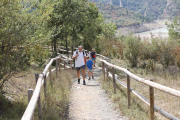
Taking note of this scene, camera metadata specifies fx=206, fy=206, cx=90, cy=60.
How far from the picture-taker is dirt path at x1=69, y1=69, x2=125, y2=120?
551cm

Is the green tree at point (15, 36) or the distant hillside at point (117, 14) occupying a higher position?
A: the distant hillside at point (117, 14)

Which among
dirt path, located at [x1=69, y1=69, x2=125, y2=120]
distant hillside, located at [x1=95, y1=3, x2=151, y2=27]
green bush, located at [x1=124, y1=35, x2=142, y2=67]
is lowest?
dirt path, located at [x1=69, y1=69, x2=125, y2=120]

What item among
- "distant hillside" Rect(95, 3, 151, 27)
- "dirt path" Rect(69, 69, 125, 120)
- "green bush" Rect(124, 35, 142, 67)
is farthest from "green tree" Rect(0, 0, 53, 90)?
"distant hillside" Rect(95, 3, 151, 27)

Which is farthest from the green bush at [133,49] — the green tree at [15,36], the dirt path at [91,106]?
the green tree at [15,36]

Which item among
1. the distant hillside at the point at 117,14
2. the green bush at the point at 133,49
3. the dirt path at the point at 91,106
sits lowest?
the dirt path at the point at 91,106

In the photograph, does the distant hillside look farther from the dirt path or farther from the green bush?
the dirt path

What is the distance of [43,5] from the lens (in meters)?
7.27

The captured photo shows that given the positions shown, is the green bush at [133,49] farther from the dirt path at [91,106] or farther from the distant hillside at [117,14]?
the distant hillside at [117,14]

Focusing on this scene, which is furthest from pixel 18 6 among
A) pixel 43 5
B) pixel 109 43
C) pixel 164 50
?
pixel 109 43

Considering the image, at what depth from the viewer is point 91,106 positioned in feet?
20.8

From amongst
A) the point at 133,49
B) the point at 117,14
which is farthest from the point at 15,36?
the point at 117,14

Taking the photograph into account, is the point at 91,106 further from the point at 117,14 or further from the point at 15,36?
the point at 117,14

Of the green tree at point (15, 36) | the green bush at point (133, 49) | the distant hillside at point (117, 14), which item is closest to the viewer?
the green tree at point (15, 36)

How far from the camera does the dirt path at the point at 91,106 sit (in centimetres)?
551
